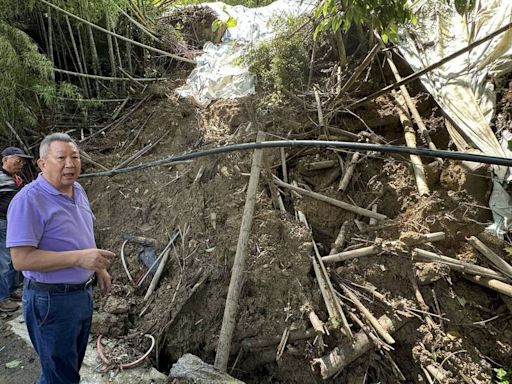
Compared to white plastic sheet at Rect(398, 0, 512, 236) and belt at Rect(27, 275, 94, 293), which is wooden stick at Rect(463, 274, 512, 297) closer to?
white plastic sheet at Rect(398, 0, 512, 236)

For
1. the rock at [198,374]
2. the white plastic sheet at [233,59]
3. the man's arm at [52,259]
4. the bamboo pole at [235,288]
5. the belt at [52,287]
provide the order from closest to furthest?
1. the man's arm at [52,259]
2. the belt at [52,287]
3. the rock at [198,374]
4. the bamboo pole at [235,288]
5. the white plastic sheet at [233,59]

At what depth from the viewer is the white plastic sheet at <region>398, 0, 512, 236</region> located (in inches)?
128

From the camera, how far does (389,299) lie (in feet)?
10.5

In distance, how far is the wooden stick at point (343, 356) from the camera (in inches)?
111

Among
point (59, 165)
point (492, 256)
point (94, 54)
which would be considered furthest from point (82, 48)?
point (492, 256)

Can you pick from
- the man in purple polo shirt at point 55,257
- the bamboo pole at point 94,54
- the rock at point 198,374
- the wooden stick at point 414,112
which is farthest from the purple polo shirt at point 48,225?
the bamboo pole at point 94,54

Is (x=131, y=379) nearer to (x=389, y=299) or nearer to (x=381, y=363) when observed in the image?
(x=381, y=363)

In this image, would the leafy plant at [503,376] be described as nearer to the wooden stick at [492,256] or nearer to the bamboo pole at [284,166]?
the wooden stick at [492,256]

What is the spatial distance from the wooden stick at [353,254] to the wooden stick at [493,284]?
846 millimetres

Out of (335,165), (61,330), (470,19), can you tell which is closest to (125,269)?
(61,330)

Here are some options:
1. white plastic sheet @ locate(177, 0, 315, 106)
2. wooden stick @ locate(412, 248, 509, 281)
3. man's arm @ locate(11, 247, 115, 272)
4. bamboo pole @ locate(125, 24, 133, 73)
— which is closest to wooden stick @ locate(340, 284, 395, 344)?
wooden stick @ locate(412, 248, 509, 281)

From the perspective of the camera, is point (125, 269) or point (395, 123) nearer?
point (125, 269)

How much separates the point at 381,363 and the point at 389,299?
549mm

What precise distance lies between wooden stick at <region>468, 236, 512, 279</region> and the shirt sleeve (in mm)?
3421
